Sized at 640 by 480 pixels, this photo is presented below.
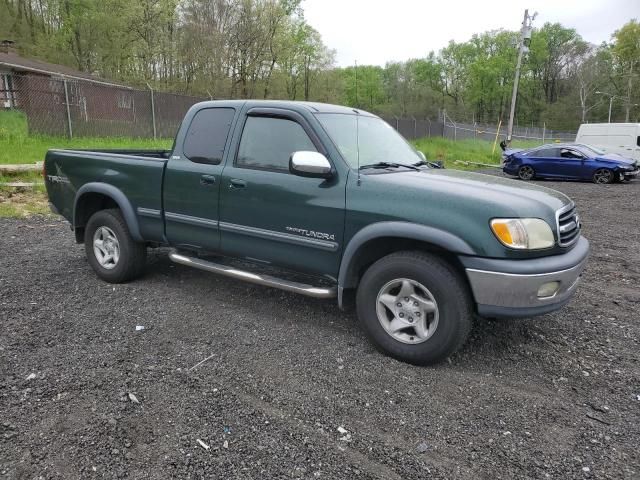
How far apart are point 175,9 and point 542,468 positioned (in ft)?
132

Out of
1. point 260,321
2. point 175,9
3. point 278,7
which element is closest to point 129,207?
point 260,321

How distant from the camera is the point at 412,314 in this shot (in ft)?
11.4

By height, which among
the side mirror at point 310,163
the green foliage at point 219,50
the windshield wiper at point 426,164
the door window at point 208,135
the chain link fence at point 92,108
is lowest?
the windshield wiper at point 426,164

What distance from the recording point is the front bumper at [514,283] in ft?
10.2

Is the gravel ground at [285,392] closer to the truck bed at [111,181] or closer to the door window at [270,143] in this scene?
the truck bed at [111,181]

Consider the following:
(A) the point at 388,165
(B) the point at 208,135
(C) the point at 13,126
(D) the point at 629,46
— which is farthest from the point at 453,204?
(D) the point at 629,46

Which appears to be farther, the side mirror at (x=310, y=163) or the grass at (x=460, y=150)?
the grass at (x=460, y=150)

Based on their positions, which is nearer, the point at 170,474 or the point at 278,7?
the point at 170,474

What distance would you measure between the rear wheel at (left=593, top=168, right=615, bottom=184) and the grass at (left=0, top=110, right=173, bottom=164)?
1473 centimetres

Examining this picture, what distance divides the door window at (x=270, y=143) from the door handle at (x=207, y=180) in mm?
261

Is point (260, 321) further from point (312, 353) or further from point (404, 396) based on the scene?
point (404, 396)

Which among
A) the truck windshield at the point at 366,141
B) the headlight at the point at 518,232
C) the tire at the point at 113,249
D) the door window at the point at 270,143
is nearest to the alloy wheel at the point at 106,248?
the tire at the point at 113,249

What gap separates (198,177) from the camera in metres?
4.38

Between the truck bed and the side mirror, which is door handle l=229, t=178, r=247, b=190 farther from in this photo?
the truck bed
